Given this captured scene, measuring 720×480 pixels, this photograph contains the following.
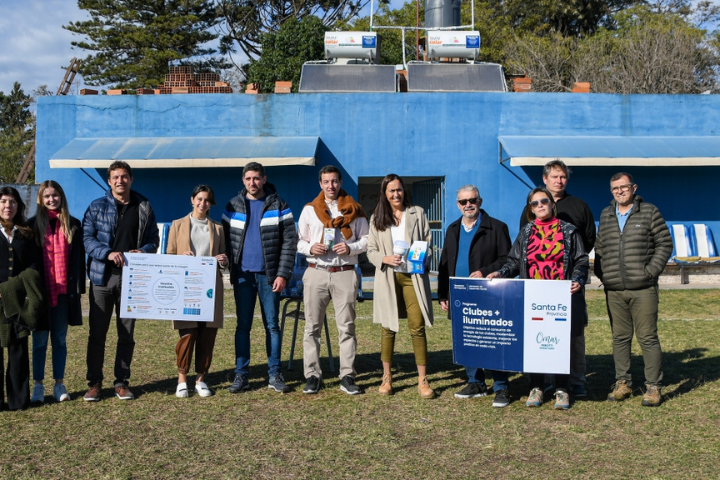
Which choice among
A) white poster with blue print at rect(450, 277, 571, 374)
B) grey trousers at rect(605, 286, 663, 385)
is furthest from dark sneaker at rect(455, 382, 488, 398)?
grey trousers at rect(605, 286, 663, 385)

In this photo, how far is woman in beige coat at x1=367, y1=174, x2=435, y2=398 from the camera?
5762mm

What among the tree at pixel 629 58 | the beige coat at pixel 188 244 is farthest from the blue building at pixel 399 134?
the tree at pixel 629 58

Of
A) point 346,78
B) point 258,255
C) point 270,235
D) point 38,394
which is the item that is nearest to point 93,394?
point 38,394

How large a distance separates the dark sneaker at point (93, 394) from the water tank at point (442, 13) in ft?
51.5

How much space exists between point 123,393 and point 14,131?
49.7 meters

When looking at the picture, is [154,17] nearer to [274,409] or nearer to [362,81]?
[362,81]

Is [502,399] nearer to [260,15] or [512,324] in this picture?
[512,324]

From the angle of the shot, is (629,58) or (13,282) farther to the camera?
(629,58)

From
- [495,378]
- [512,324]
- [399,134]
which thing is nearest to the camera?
[512,324]

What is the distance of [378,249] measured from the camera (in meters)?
5.88

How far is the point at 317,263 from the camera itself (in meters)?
5.91

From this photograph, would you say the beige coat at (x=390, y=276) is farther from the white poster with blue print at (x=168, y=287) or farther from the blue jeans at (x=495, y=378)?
the white poster with blue print at (x=168, y=287)

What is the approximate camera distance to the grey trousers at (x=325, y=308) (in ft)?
19.2

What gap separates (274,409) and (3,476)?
199 centimetres
